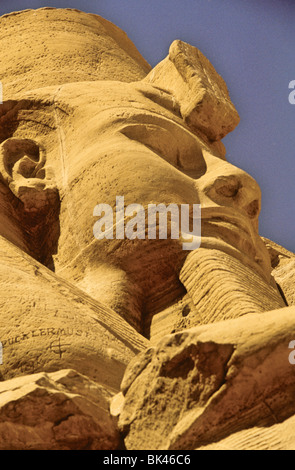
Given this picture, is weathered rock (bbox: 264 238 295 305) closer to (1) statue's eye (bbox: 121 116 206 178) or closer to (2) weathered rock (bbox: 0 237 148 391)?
(1) statue's eye (bbox: 121 116 206 178)

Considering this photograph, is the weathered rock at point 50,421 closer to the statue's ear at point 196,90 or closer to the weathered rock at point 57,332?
the weathered rock at point 57,332

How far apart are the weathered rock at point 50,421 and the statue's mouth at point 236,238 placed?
2529 millimetres

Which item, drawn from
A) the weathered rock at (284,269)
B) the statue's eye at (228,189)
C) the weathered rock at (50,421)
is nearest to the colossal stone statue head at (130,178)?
the statue's eye at (228,189)

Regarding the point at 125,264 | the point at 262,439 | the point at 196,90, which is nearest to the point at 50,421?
the point at 262,439

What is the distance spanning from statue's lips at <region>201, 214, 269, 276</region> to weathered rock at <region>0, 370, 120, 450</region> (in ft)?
8.33

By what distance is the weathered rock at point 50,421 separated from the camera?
12.7ft

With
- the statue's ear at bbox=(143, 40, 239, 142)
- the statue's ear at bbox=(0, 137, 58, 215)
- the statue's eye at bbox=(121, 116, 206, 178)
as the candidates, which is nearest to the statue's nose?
the statue's eye at bbox=(121, 116, 206, 178)

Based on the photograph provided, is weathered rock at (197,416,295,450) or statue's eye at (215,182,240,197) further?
statue's eye at (215,182,240,197)

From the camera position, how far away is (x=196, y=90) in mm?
7961

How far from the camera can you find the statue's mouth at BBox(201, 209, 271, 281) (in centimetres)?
645

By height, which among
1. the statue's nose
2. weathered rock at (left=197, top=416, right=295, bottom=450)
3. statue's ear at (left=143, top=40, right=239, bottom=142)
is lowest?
the statue's nose

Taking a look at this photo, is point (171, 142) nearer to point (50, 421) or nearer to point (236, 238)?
point (236, 238)

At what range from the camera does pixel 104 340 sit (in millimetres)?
5008
